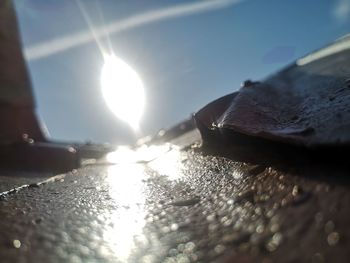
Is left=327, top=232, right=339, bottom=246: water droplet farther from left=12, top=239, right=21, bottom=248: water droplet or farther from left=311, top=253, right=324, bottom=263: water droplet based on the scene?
left=12, top=239, right=21, bottom=248: water droplet

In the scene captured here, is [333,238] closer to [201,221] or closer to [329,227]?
[329,227]

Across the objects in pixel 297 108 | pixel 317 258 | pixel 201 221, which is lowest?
pixel 317 258

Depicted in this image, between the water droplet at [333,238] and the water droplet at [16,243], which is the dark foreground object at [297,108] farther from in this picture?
the water droplet at [16,243]

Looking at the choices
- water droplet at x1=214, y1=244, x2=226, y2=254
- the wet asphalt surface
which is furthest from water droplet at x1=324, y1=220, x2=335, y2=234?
water droplet at x1=214, y1=244, x2=226, y2=254

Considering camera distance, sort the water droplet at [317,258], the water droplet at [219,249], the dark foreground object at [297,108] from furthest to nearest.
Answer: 1. the dark foreground object at [297,108]
2. the water droplet at [219,249]
3. the water droplet at [317,258]

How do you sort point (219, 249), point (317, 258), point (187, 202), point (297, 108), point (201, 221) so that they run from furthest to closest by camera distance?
point (297, 108) < point (187, 202) < point (201, 221) < point (219, 249) < point (317, 258)

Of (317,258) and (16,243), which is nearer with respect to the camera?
(317,258)

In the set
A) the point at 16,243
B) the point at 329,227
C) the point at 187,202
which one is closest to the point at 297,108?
the point at 187,202

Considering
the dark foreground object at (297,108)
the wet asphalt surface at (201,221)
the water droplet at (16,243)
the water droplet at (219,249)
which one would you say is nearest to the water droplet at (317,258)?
the wet asphalt surface at (201,221)

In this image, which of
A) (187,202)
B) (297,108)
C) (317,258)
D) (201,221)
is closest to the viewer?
(317,258)
